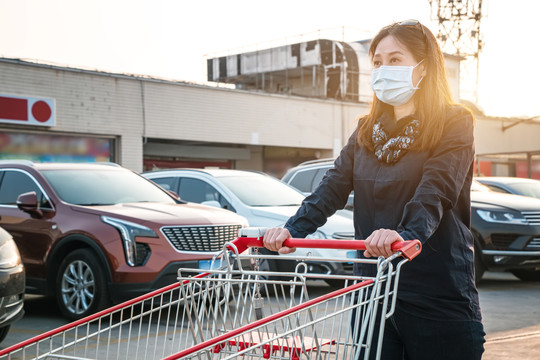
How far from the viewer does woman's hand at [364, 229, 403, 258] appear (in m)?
2.50

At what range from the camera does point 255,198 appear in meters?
10.6

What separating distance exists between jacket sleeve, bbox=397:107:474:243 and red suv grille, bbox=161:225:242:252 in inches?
217

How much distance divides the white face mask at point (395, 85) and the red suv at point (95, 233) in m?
5.22

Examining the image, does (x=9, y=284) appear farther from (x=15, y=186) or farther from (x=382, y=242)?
(x=382, y=242)

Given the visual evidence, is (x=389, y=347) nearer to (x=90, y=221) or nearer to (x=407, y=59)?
(x=407, y=59)

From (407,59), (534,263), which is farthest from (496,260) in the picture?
(407,59)

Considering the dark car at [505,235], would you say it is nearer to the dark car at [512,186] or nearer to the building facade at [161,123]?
the dark car at [512,186]

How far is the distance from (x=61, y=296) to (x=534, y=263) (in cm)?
602

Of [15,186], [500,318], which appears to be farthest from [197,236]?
[500,318]

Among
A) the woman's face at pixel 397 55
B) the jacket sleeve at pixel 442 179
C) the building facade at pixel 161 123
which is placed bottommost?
the jacket sleeve at pixel 442 179

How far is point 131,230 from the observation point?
25.9 feet

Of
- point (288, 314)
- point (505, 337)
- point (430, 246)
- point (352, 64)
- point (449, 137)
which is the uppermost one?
point (352, 64)

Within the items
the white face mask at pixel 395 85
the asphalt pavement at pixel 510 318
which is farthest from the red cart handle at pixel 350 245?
the asphalt pavement at pixel 510 318

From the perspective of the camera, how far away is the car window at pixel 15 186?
28.9 feet
